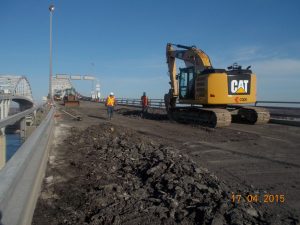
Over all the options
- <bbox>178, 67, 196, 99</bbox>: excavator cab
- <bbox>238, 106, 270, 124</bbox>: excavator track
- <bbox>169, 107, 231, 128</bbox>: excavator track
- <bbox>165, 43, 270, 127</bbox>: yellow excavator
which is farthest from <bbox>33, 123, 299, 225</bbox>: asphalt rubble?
<bbox>178, 67, 196, 99</bbox>: excavator cab

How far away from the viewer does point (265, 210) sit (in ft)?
15.3

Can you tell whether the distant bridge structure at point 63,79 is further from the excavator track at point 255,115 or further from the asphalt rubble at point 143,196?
the asphalt rubble at point 143,196

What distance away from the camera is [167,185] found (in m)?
5.33

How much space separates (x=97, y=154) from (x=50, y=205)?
12.8 ft

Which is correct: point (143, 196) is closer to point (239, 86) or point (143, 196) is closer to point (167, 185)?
point (167, 185)

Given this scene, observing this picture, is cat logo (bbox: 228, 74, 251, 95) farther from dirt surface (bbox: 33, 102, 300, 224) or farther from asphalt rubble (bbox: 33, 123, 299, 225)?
asphalt rubble (bbox: 33, 123, 299, 225)

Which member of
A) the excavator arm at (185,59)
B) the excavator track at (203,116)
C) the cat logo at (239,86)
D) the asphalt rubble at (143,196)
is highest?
the excavator arm at (185,59)

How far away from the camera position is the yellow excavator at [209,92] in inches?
620

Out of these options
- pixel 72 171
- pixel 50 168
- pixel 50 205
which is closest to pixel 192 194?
pixel 50 205

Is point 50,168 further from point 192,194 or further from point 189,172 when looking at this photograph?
point 192,194

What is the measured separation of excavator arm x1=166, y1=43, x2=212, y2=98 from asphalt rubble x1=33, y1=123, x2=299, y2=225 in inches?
437

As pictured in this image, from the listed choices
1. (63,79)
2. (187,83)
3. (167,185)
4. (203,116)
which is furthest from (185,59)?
(63,79)

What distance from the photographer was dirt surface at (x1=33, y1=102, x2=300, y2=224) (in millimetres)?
4281

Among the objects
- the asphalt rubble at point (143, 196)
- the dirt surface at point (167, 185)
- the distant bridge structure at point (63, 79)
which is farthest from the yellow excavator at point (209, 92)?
the distant bridge structure at point (63, 79)
